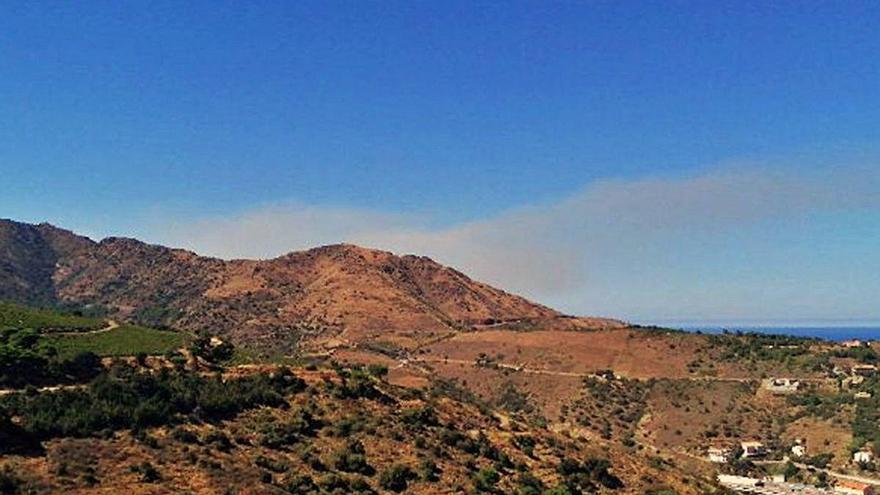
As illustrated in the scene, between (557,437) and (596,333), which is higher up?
(596,333)

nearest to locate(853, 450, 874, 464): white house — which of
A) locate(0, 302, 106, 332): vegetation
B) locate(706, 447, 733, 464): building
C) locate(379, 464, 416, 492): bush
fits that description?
locate(706, 447, 733, 464): building

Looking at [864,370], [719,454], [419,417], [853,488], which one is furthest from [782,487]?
[419,417]

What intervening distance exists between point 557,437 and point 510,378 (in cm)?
6773

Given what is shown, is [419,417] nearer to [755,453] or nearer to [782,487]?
[782,487]

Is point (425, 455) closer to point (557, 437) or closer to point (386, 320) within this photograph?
point (557, 437)

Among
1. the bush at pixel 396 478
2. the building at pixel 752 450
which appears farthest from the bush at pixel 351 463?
the building at pixel 752 450

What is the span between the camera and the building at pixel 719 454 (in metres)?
99.6

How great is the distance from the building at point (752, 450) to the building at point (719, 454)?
2175mm

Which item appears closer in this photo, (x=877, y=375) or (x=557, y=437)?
(x=557, y=437)

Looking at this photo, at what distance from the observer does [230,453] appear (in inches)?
2015

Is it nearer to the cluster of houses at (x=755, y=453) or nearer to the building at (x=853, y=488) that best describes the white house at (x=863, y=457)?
the cluster of houses at (x=755, y=453)

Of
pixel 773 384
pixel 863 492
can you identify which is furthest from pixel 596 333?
pixel 863 492

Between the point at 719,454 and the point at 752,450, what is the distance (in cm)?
494

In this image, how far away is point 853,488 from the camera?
87.8m
